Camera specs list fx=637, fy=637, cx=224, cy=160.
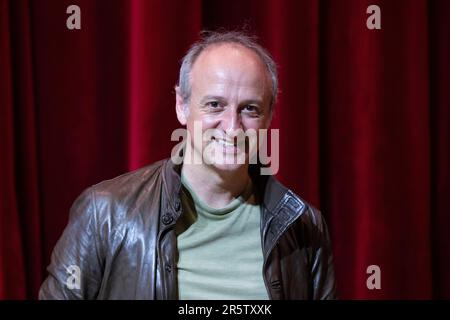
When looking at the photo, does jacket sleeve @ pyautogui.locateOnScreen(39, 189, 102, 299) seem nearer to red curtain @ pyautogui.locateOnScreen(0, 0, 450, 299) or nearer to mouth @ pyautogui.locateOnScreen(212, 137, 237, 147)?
mouth @ pyautogui.locateOnScreen(212, 137, 237, 147)

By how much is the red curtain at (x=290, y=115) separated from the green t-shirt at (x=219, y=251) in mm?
400

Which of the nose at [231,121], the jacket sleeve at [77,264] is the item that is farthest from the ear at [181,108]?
the jacket sleeve at [77,264]

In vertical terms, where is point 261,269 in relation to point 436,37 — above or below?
below

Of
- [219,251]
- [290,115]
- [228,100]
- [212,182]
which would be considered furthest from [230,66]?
[290,115]

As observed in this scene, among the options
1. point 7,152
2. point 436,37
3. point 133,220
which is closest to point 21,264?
point 7,152

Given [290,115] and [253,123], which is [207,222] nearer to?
[253,123]

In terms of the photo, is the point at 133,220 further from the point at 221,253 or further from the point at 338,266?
the point at 338,266

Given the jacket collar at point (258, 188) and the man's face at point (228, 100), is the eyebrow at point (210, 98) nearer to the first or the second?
the man's face at point (228, 100)

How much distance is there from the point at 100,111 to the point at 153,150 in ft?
0.54

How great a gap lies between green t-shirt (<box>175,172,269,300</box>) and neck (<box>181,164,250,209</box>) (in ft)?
0.04

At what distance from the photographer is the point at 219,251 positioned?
108 centimetres

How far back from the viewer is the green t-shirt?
41.1 inches

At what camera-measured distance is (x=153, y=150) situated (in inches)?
58.2

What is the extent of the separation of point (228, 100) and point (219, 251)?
26 cm
